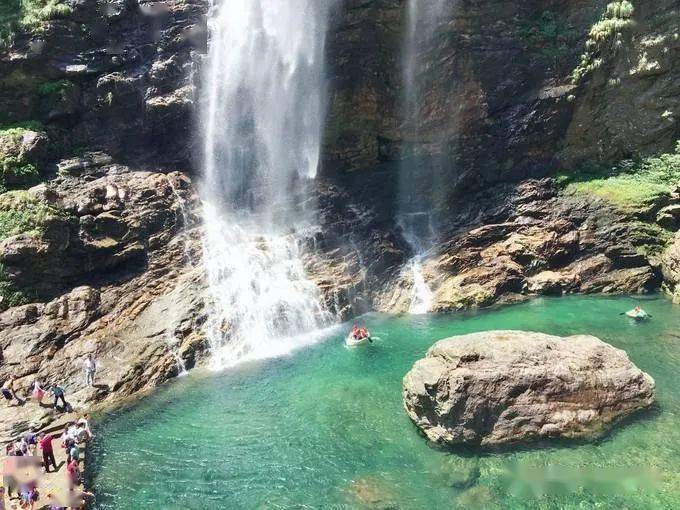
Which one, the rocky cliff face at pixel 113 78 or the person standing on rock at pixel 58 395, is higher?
the rocky cliff face at pixel 113 78

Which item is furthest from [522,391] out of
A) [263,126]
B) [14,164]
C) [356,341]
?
[14,164]

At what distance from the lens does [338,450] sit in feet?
44.6

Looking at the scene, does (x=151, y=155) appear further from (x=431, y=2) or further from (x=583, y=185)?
(x=583, y=185)

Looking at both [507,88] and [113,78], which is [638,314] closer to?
[507,88]

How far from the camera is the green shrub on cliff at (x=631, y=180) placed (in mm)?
26844

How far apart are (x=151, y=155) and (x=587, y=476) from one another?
2748 centimetres

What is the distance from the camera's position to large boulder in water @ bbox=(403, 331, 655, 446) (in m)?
12.3

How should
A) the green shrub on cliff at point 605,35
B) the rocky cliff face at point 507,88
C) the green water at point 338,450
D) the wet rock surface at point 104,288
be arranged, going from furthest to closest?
the rocky cliff face at point 507,88 → the green shrub on cliff at point 605,35 → the wet rock surface at point 104,288 → the green water at point 338,450

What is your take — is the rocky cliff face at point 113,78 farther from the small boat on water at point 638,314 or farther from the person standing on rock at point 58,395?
the small boat on water at point 638,314

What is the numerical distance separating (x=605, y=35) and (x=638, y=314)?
54.4 ft

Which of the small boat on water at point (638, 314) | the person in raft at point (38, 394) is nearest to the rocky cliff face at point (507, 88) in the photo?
the small boat on water at point (638, 314)

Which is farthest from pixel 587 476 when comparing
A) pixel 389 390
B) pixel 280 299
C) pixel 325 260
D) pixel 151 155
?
pixel 151 155

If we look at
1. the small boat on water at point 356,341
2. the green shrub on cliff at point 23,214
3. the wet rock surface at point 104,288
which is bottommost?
→ the small boat on water at point 356,341

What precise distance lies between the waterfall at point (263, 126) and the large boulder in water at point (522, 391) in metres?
14.9
